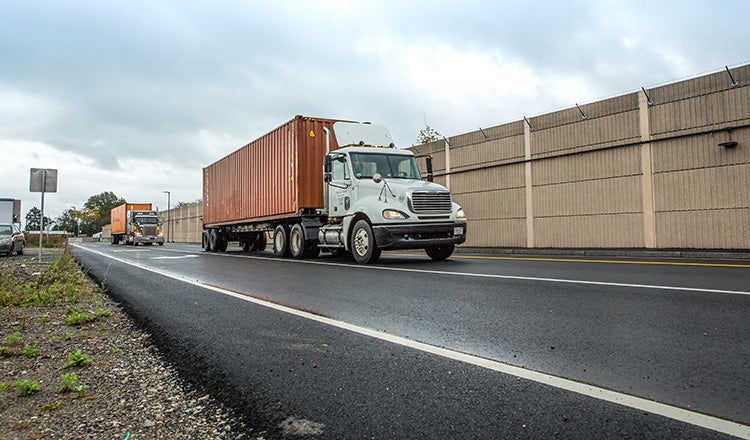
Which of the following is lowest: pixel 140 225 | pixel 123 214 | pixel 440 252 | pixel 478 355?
pixel 478 355

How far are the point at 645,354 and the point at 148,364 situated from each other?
3545 millimetres

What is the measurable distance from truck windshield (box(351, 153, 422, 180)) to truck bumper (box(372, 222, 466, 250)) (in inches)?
71.1

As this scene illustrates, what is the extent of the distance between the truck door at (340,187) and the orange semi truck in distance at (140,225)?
3114 cm

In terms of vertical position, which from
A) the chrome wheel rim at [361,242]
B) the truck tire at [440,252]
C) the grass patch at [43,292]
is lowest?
the grass patch at [43,292]

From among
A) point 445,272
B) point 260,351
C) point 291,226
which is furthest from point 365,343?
point 291,226

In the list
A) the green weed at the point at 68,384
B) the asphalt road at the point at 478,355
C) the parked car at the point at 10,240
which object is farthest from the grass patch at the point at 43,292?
the parked car at the point at 10,240

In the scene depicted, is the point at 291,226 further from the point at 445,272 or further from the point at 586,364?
the point at 586,364

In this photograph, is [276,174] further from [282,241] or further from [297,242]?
[297,242]

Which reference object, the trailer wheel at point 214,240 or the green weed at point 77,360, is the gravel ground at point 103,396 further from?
the trailer wheel at point 214,240

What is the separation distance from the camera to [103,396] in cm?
279

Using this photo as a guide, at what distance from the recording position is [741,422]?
2.13 m

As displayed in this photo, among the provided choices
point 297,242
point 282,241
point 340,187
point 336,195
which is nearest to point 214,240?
point 282,241

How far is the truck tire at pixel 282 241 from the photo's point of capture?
15.2 meters

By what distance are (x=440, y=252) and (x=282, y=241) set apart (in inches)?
227
